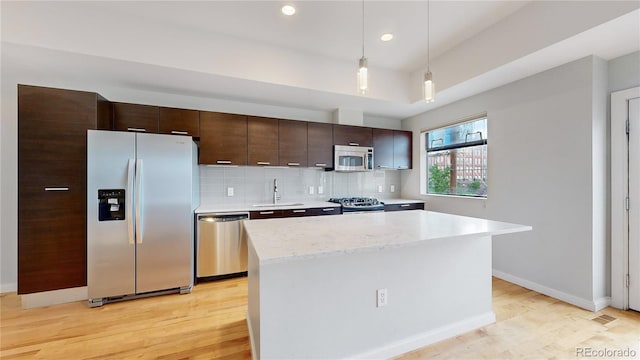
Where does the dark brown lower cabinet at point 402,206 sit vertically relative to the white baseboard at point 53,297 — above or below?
above

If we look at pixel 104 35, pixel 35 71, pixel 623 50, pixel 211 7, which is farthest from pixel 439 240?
pixel 35 71

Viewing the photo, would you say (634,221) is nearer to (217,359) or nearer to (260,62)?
(217,359)

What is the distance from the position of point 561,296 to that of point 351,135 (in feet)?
10.2

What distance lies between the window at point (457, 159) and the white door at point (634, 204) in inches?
48.8

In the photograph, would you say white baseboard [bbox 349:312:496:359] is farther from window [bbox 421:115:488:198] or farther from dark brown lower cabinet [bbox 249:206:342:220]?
dark brown lower cabinet [bbox 249:206:342:220]

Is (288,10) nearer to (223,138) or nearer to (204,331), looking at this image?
(223,138)

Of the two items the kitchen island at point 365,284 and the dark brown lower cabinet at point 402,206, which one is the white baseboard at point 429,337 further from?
the dark brown lower cabinet at point 402,206

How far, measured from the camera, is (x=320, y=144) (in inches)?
155

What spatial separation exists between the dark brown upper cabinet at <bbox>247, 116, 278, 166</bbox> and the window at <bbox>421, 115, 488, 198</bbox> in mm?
2626

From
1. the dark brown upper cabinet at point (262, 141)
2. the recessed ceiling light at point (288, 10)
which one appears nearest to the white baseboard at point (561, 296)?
the dark brown upper cabinet at point (262, 141)

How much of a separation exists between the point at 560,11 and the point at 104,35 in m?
4.09

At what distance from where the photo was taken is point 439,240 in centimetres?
154

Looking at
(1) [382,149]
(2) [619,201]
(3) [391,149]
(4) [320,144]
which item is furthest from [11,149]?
(2) [619,201]

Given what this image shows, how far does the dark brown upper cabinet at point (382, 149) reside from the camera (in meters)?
4.31
